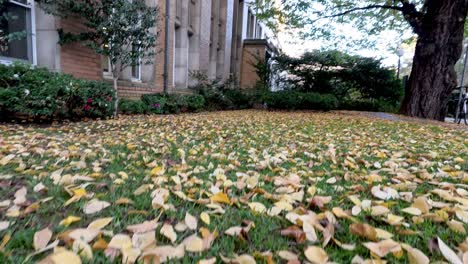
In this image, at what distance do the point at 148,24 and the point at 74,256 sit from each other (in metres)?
6.09

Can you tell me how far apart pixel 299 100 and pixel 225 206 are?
10.3 metres

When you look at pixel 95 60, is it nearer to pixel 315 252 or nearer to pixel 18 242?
pixel 18 242

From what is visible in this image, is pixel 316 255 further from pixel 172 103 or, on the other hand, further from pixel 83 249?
pixel 172 103

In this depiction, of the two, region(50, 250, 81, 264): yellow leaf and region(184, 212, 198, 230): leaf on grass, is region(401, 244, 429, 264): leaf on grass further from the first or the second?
region(50, 250, 81, 264): yellow leaf

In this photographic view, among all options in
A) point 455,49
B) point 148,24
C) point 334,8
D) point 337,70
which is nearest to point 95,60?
point 148,24

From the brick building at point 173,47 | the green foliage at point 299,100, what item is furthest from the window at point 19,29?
the green foliage at point 299,100

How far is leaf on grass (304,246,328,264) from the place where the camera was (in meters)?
1.07

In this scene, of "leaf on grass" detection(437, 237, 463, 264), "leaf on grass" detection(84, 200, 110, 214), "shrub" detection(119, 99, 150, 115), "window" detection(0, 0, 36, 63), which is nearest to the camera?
"leaf on grass" detection(437, 237, 463, 264)

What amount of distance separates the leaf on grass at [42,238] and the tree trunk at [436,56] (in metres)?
9.92

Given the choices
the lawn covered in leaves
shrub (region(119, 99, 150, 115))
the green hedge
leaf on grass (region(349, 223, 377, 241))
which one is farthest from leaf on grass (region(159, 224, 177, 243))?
shrub (region(119, 99, 150, 115))

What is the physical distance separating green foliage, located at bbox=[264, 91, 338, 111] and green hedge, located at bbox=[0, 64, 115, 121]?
7176 mm

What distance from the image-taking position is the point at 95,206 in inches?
59.4

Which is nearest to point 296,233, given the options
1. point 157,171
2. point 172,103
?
point 157,171

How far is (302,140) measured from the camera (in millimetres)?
4137
